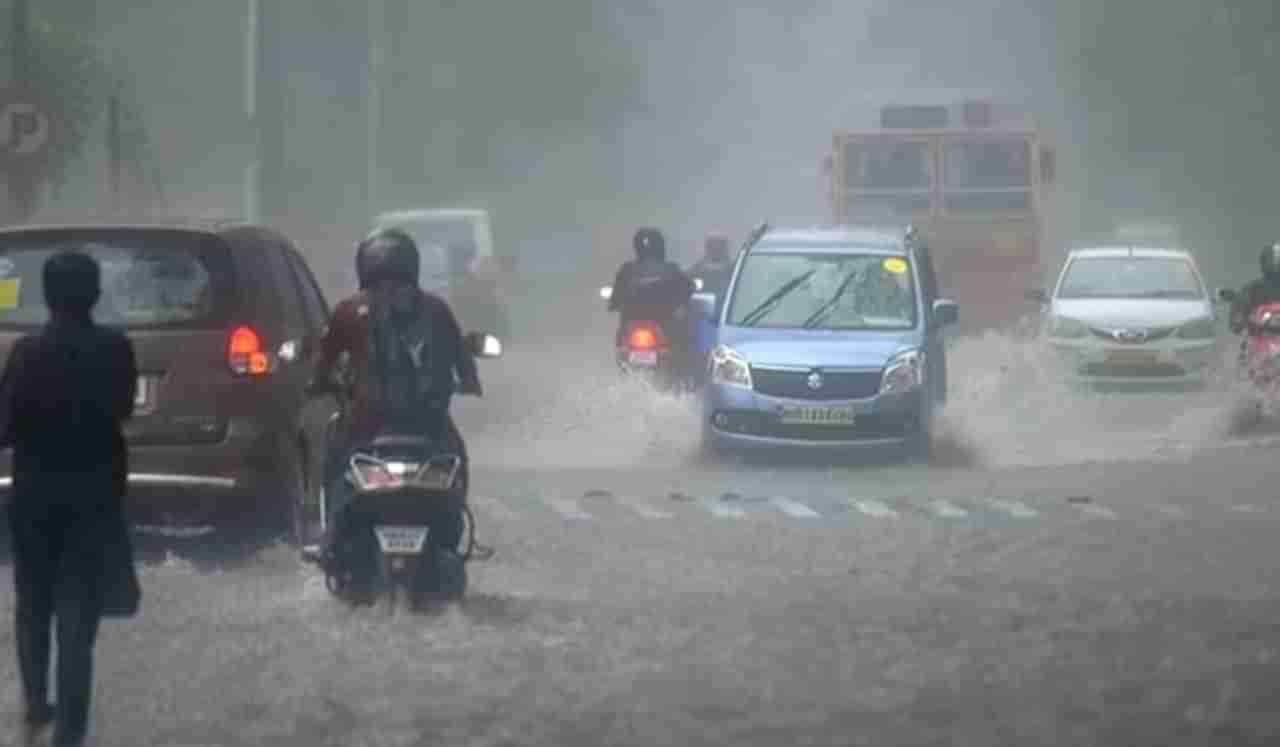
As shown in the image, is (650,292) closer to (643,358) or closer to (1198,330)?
(643,358)

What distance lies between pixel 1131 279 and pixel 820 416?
35.6ft

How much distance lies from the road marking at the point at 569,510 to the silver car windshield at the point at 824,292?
488cm

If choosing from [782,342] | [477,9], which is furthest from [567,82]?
[782,342]

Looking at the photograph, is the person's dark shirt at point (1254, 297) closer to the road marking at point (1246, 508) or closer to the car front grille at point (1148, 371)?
the car front grille at point (1148, 371)

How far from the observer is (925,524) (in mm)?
19312

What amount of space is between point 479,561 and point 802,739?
5.75 metres

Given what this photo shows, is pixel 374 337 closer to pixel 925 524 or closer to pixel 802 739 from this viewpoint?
pixel 802 739

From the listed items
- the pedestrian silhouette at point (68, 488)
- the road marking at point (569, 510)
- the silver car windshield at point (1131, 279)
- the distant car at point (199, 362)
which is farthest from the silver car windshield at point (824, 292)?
the pedestrian silhouette at point (68, 488)

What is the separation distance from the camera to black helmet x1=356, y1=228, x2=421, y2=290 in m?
14.0

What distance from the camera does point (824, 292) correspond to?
2588 centimetres

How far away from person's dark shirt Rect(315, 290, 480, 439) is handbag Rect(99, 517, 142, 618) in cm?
298

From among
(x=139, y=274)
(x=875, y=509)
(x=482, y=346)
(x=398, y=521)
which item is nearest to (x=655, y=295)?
(x=875, y=509)

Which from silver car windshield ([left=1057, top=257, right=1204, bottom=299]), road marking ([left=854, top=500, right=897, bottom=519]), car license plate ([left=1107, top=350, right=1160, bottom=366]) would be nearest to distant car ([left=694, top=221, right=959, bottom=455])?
road marking ([left=854, top=500, right=897, bottom=519])

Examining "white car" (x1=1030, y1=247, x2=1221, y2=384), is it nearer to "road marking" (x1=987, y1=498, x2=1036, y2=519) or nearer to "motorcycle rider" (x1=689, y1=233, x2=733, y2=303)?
"motorcycle rider" (x1=689, y1=233, x2=733, y2=303)
